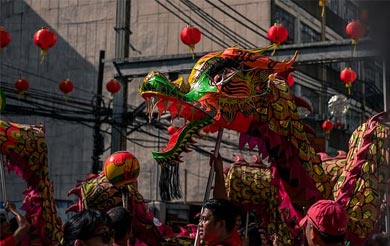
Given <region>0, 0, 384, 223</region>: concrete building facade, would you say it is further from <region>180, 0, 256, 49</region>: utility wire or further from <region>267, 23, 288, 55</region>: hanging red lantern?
<region>267, 23, 288, 55</region>: hanging red lantern

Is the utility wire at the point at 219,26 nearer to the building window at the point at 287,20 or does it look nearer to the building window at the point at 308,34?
the building window at the point at 287,20

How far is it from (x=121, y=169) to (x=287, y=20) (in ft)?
45.1

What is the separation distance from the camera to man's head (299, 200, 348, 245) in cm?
297

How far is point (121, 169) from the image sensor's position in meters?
5.28

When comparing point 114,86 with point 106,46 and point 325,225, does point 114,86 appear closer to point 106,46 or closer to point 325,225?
point 106,46

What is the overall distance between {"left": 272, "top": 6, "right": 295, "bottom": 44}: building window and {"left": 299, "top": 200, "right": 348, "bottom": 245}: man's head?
14635 mm

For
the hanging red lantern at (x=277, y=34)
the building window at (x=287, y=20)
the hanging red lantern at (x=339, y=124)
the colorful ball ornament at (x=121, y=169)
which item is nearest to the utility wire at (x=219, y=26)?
the building window at (x=287, y=20)

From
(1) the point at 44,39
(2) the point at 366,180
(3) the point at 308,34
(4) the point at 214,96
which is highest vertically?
(3) the point at 308,34

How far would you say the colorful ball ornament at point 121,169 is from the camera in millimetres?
5289

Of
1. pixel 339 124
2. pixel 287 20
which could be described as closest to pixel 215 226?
pixel 339 124

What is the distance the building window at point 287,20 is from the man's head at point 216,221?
14.4m

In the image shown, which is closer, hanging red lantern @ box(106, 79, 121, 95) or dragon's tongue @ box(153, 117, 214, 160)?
dragon's tongue @ box(153, 117, 214, 160)

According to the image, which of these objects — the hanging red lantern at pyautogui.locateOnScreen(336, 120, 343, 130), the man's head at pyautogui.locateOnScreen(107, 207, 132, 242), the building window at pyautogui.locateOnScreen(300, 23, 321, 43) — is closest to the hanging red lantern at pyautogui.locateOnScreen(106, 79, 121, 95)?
the hanging red lantern at pyautogui.locateOnScreen(336, 120, 343, 130)

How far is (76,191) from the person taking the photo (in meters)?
6.17
